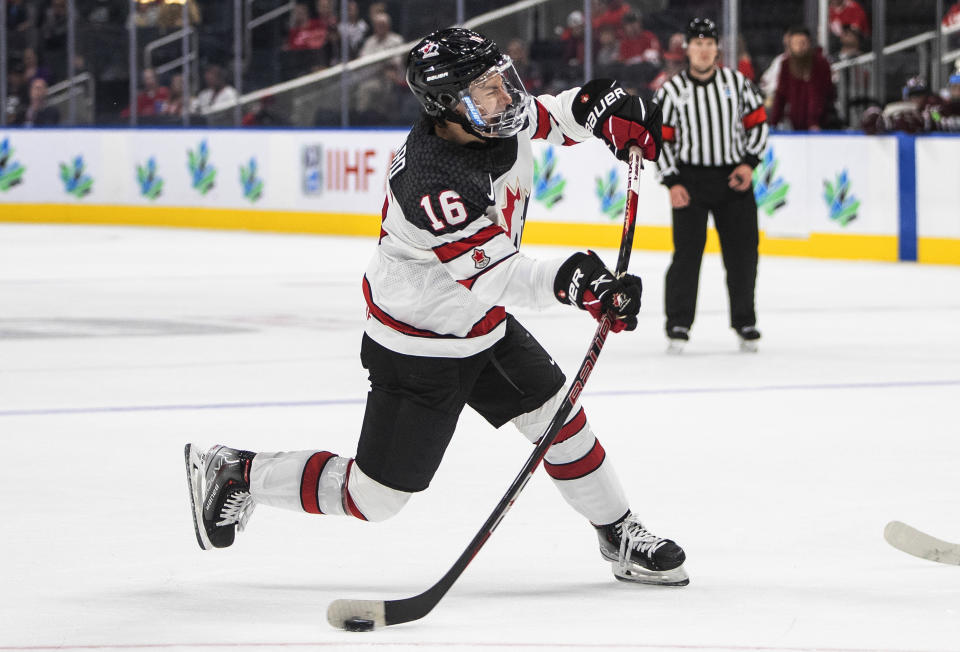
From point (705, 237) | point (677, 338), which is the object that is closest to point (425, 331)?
point (677, 338)

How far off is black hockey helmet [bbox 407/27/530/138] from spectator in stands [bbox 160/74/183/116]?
1343 centimetres

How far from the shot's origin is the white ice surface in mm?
3070

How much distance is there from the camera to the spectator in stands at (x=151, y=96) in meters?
16.4

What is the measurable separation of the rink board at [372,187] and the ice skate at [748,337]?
4110 mm

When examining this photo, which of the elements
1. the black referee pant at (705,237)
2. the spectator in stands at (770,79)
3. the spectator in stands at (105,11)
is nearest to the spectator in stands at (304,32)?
the spectator in stands at (105,11)

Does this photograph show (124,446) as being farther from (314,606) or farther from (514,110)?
(514,110)

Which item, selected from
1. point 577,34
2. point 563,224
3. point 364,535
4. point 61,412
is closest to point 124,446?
point 61,412

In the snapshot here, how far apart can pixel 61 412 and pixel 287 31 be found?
1047 centimetres

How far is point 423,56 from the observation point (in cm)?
314

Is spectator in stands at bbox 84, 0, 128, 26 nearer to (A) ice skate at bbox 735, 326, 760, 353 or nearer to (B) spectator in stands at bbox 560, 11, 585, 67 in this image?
(B) spectator in stands at bbox 560, 11, 585, 67

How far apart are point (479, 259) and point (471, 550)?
543 millimetres

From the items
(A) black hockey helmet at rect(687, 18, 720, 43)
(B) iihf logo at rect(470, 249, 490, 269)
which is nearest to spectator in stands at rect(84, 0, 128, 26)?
(A) black hockey helmet at rect(687, 18, 720, 43)

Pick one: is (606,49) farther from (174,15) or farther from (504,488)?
(504,488)

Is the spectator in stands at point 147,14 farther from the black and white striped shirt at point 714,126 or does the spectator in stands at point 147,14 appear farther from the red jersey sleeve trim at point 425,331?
the red jersey sleeve trim at point 425,331
